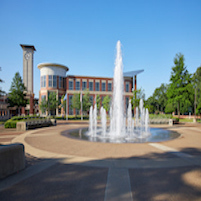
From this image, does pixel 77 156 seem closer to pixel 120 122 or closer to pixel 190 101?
pixel 120 122

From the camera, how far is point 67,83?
52094mm

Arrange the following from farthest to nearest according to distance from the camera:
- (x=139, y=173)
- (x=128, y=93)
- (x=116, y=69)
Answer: (x=128, y=93)
(x=116, y=69)
(x=139, y=173)

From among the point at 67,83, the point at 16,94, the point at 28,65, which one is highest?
the point at 28,65

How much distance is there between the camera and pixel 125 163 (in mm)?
6043

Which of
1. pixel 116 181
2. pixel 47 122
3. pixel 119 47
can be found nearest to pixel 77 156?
pixel 116 181

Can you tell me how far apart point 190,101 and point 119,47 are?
3536 cm

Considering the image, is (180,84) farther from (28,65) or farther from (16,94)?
(28,65)

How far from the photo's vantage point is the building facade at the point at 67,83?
5175cm

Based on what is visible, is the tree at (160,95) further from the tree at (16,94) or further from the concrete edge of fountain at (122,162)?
the concrete edge of fountain at (122,162)

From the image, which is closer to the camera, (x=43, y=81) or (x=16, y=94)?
(x=16, y=94)

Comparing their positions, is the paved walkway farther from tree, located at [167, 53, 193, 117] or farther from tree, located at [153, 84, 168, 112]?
tree, located at [153, 84, 168, 112]

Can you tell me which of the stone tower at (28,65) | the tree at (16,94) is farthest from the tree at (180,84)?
the stone tower at (28,65)

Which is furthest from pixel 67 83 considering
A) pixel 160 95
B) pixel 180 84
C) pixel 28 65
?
pixel 160 95

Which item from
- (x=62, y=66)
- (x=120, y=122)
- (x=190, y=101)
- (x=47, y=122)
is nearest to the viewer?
(x=120, y=122)
